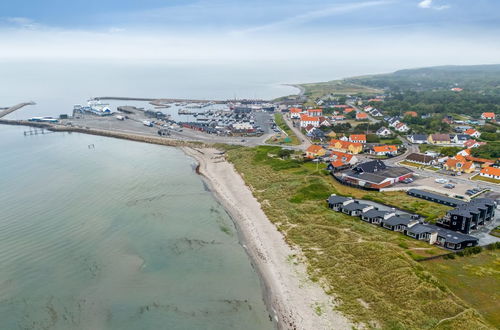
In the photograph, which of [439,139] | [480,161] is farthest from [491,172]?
[439,139]

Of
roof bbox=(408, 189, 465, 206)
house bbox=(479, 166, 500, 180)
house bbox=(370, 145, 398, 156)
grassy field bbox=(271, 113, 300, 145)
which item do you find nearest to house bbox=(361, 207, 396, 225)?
roof bbox=(408, 189, 465, 206)

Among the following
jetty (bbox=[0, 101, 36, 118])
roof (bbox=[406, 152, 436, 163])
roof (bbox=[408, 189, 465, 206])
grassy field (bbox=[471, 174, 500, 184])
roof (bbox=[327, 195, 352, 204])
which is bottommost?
grassy field (bbox=[471, 174, 500, 184])

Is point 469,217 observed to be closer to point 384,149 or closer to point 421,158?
point 421,158

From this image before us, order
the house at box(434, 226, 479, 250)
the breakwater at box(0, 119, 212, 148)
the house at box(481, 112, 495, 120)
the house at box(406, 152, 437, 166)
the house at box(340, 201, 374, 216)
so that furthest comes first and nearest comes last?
the house at box(481, 112, 495, 120) → the breakwater at box(0, 119, 212, 148) → the house at box(406, 152, 437, 166) → the house at box(340, 201, 374, 216) → the house at box(434, 226, 479, 250)

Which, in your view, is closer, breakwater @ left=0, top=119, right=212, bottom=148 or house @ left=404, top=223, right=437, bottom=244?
house @ left=404, top=223, right=437, bottom=244

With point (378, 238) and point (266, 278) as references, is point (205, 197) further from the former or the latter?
point (378, 238)

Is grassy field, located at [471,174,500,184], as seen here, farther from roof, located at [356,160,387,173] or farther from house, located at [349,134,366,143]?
house, located at [349,134,366,143]
